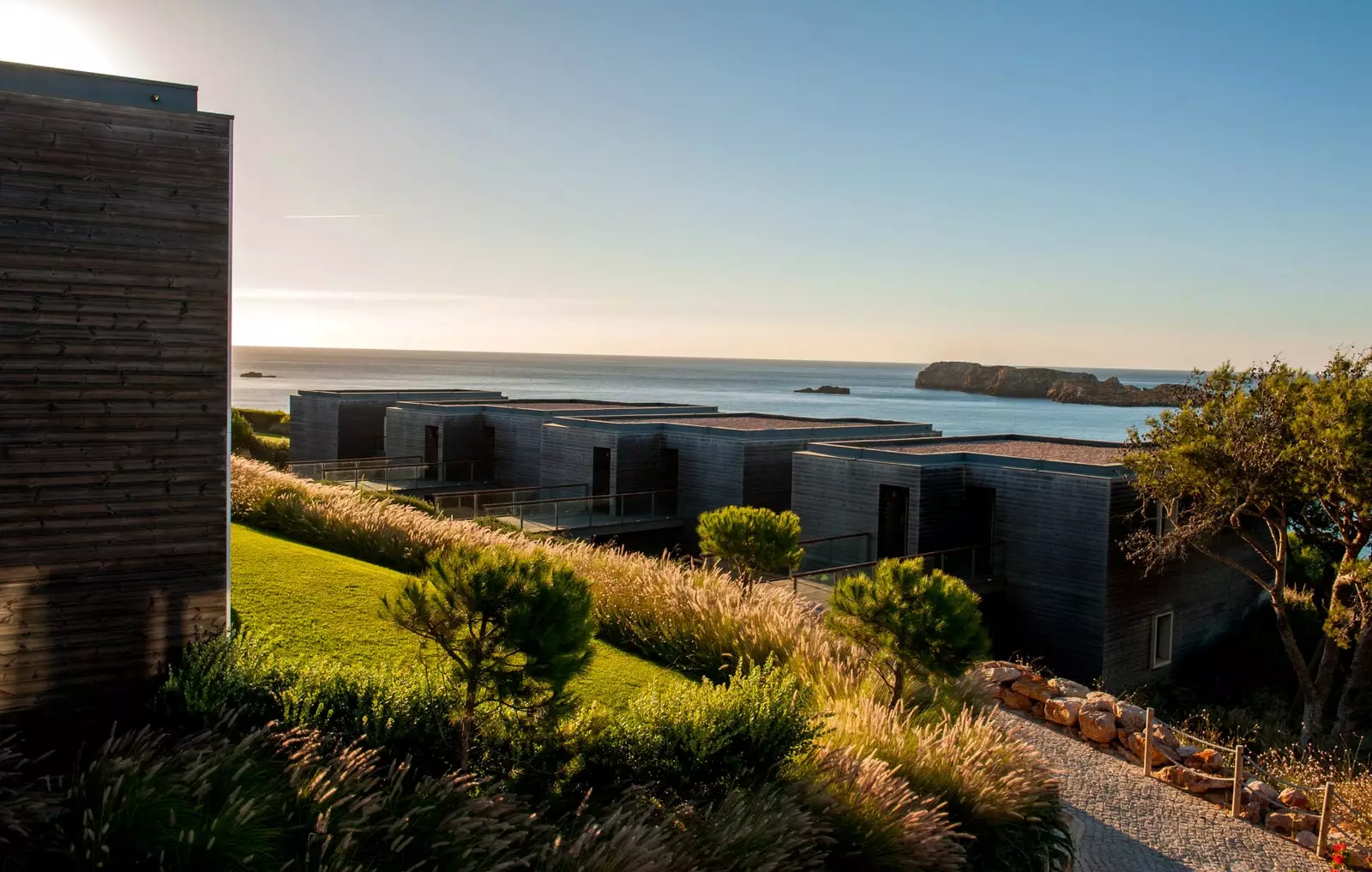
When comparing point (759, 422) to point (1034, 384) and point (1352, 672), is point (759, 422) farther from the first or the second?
point (1034, 384)

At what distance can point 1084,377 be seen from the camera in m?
160

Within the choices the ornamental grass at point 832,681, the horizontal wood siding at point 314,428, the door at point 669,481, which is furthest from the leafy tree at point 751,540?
the horizontal wood siding at point 314,428

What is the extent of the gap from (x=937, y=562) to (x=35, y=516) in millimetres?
13481

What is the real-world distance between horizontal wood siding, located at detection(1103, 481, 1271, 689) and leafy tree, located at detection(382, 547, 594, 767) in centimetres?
1247

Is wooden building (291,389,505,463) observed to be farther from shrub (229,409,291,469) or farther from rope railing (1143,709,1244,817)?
rope railing (1143,709,1244,817)

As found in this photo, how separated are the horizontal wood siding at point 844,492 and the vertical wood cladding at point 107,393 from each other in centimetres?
1224

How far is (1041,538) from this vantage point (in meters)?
16.5

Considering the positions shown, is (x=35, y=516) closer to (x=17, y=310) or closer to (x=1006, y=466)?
(x=17, y=310)

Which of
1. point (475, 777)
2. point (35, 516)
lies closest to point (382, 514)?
point (35, 516)

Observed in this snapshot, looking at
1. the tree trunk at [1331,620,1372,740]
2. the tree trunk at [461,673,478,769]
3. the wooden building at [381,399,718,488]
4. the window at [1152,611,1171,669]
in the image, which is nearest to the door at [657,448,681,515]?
the wooden building at [381,399,718,488]

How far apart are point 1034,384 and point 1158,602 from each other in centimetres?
16072

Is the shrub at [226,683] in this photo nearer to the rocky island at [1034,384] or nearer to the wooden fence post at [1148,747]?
the wooden fence post at [1148,747]

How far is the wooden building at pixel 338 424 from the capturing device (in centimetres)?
2792

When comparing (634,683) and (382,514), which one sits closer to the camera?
(634,683)
